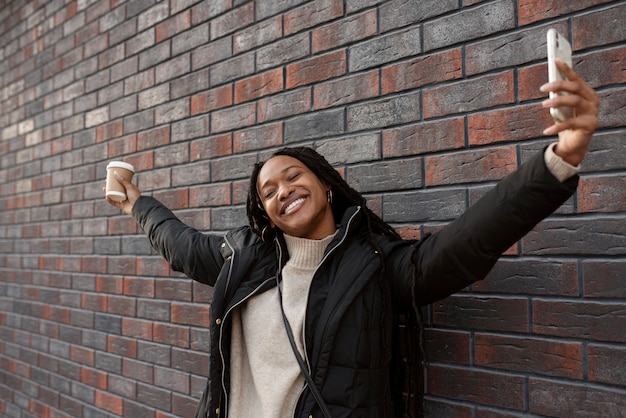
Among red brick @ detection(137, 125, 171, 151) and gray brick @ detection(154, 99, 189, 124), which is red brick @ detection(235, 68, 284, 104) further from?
red brick @ detection(137, 125, 171, 151)

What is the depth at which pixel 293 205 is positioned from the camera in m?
1.73

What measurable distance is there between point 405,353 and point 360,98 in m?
0.93

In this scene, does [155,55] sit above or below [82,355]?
above

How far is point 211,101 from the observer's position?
105 inches

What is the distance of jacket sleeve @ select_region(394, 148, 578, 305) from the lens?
48.9 inches

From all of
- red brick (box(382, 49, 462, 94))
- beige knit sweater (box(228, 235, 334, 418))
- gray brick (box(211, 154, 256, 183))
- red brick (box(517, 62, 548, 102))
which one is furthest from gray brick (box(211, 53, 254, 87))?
red brick (box(517, 62, 548, 102))

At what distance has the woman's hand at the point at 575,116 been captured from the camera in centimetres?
118

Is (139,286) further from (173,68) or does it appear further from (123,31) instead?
(123,31)

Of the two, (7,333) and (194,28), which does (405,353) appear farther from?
(7,333)

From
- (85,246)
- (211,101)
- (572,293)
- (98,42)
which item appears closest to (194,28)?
(211,101)

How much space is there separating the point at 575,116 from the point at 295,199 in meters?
0.83

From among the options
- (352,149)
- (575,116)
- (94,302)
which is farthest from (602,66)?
(94,302)

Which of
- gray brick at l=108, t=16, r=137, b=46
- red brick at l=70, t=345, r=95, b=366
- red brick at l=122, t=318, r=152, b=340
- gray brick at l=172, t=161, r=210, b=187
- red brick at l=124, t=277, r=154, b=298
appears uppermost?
gray brick at l=108, t=16, r=137, b=46

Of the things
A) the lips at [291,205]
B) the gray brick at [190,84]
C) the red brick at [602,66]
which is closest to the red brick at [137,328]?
the gray brick at [190,84]
